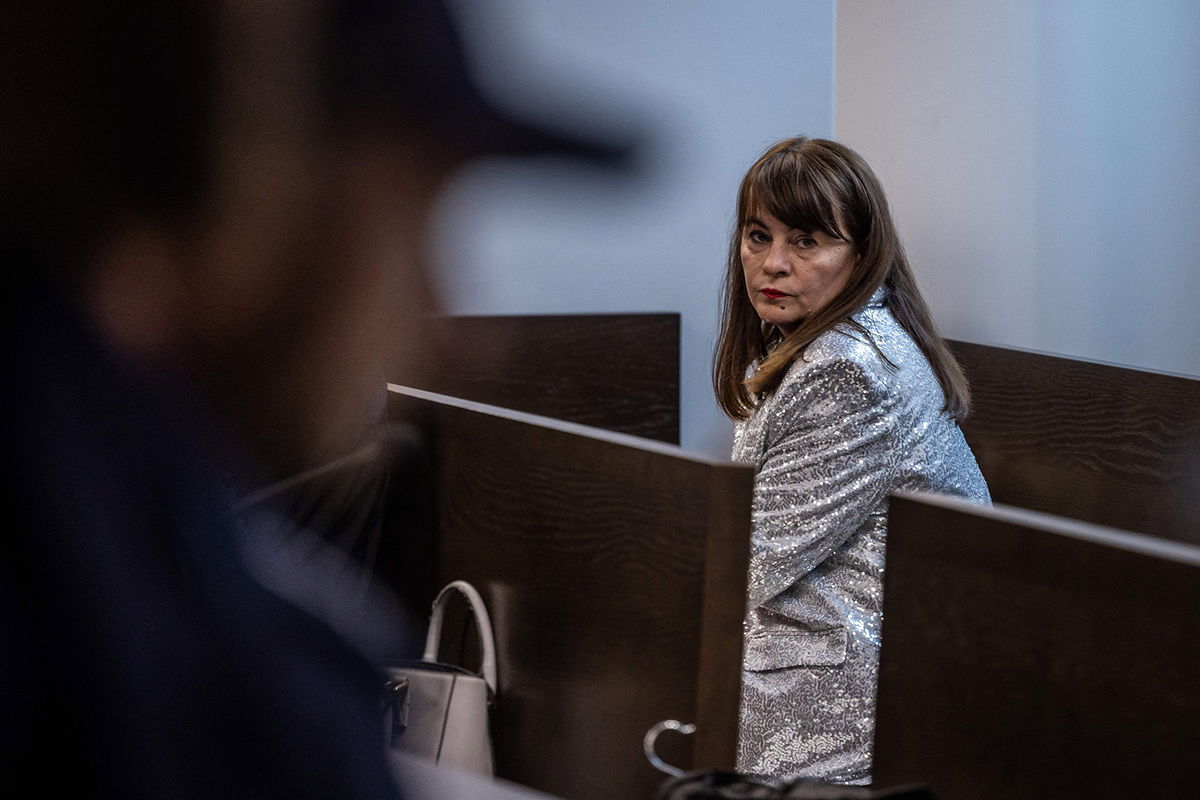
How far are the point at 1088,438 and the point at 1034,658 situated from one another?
4.41 feet

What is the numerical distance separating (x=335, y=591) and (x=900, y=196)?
2.76 meters

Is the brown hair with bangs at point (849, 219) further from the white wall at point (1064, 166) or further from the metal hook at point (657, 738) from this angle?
the white wall at point (1064, 166)

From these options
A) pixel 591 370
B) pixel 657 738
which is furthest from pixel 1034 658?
pixel 591 370

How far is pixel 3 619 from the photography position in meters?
0.28

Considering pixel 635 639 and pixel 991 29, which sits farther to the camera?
pixel 991 29

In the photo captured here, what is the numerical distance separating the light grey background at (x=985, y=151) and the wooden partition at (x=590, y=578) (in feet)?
4.26

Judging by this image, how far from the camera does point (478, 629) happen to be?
1.28 m

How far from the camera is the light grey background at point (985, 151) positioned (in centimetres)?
269

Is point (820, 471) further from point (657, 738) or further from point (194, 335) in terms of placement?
point (194, 335)

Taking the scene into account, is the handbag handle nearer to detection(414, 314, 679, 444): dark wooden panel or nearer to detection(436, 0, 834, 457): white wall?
detection(436, 0, 834, 457): white wall

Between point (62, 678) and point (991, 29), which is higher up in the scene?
point (991, 29)

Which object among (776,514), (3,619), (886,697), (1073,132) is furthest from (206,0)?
(1073,132)

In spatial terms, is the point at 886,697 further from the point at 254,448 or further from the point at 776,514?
the point at 254,448

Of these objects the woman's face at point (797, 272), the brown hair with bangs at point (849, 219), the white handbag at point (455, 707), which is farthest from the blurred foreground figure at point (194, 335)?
the woman's face at point (797, 272)
